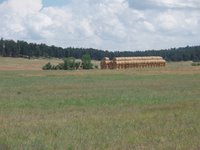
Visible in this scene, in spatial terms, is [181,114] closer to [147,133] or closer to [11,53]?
[147,133]

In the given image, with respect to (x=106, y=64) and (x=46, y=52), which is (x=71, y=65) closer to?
(x=106, y=64)

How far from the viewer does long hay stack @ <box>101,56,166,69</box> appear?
A: 117125 millimetres

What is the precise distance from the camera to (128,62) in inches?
4680

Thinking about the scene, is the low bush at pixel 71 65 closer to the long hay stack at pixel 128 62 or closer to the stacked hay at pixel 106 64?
the stacked hay at pixel 106 64

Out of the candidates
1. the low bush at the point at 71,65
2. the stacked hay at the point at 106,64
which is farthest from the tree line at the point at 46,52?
the low bush at the point at 71,65

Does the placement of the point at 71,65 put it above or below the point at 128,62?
below

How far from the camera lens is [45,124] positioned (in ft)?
59.3

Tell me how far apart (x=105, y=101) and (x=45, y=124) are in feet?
39.0

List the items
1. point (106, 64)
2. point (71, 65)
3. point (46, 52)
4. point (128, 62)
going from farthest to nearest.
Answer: point (46, 52), point (128, 62), point (106, 64), point (71, 65)

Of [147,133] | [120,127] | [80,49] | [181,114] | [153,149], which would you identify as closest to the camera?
[153,149]

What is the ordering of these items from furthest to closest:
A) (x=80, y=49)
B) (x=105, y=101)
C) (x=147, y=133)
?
(x=80, y=49), (x=105, y=101), (x=147, y=133)

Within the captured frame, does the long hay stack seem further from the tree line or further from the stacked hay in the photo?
the tree line

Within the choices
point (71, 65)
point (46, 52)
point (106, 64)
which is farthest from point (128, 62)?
point (46, 52)

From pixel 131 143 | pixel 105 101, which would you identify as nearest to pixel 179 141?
pixel 131 143
